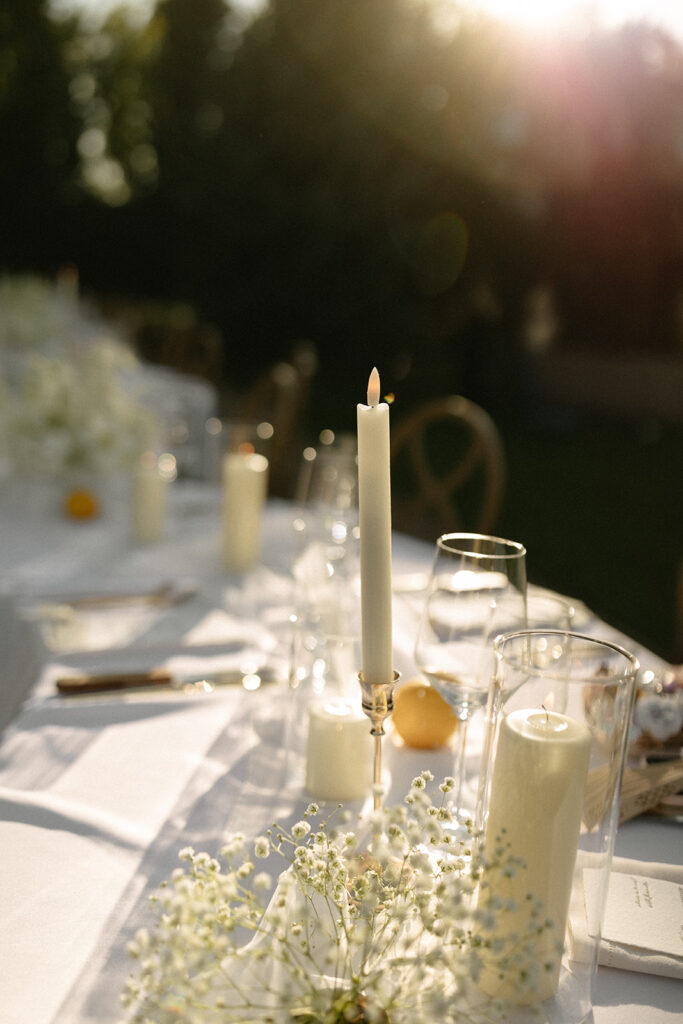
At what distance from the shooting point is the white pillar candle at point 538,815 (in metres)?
0.64

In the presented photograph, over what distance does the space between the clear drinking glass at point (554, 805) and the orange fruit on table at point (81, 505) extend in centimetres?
155

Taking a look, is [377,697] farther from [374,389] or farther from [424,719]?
[424,719]

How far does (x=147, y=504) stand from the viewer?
77.1 inches

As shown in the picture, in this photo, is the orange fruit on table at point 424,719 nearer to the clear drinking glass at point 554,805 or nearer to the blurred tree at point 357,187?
the clear drinking glass at point 554,805

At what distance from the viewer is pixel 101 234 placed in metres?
13.9

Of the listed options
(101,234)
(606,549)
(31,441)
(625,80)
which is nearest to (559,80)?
(625,80)

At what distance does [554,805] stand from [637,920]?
0.73 feet

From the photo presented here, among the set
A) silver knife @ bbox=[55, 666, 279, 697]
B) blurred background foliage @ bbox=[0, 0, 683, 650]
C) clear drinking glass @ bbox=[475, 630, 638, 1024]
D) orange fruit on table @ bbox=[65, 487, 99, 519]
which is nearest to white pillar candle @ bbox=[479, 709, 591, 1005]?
clear drinking glass @ bbox=[475, 630, 638, 1024]

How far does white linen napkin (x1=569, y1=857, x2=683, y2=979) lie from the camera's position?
2.25 feet

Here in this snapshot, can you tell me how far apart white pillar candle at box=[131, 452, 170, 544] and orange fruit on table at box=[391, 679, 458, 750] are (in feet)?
3.32

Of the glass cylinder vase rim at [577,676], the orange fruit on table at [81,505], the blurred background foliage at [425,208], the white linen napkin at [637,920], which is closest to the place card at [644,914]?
the white linen napkin at [637,920]

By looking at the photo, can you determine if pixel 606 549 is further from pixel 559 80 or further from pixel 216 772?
pixel 559 80

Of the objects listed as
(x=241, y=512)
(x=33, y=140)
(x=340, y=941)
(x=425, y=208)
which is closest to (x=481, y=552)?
(x=340, y=941)

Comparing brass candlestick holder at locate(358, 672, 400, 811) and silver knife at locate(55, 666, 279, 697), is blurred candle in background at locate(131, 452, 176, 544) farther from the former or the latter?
brass candlestick holder at locate(358, 672, 400, 811)
